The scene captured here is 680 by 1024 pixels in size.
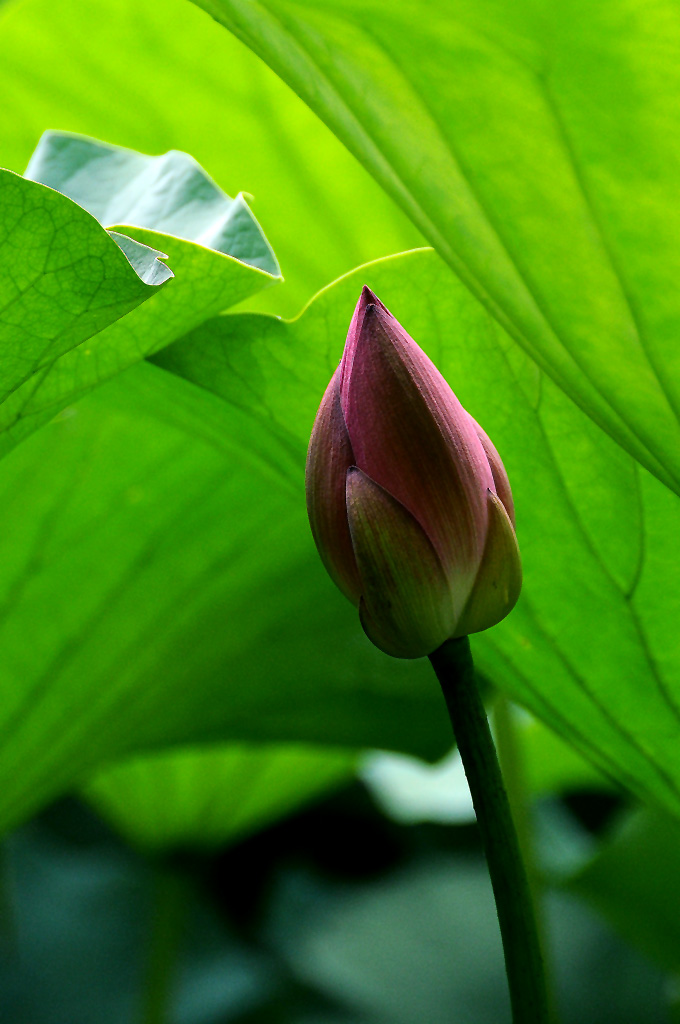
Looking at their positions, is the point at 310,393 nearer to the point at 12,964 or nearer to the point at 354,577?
the point at 354,577

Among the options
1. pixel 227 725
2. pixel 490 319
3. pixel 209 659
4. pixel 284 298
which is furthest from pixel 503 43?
pixel 227 725

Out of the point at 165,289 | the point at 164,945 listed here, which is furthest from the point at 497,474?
the point at 164,945

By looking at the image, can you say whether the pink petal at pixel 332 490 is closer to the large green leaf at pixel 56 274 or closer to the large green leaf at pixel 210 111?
the large green leaf at pixel 56 274

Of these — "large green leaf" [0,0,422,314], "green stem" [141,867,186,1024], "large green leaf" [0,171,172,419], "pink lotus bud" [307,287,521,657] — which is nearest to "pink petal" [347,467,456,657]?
"pink lotus bud" [307,287,521,657]

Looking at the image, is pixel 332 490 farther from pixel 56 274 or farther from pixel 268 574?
pixel 268 574

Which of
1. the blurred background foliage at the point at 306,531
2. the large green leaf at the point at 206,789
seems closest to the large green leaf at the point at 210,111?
the blurred background foliage at the point at 306,531
